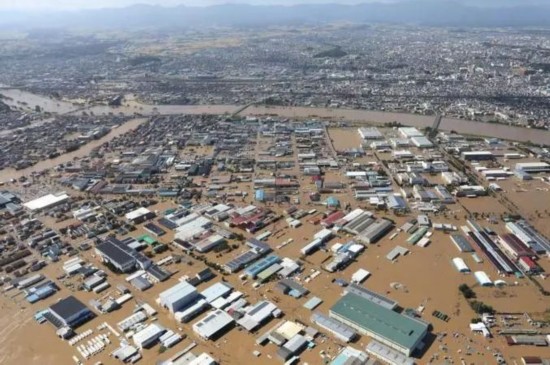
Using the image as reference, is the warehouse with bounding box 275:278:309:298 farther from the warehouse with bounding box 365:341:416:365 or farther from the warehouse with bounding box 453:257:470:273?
the warehouse with bounding box 453:257:470:273

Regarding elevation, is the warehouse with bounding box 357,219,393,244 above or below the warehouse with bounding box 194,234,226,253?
above

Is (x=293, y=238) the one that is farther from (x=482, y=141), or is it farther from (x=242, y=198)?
(x=482, y=141)

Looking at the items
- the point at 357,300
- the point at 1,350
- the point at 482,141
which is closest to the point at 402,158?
the point at 482,141

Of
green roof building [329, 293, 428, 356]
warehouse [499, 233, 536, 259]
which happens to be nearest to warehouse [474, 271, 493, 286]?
warehouse [499, 233, 536, 259]

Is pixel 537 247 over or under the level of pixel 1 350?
over

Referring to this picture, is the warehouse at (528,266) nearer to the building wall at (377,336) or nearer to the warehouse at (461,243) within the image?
the warehouse at (461,243)

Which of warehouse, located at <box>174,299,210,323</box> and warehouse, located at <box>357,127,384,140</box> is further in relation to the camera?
warehouse, located at <box>357,127,384,140</box>

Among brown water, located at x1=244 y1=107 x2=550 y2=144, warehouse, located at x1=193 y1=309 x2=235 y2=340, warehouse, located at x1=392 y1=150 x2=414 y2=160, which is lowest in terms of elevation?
warehouse, located at x1=193 y1=309 x2=235 y2=340
